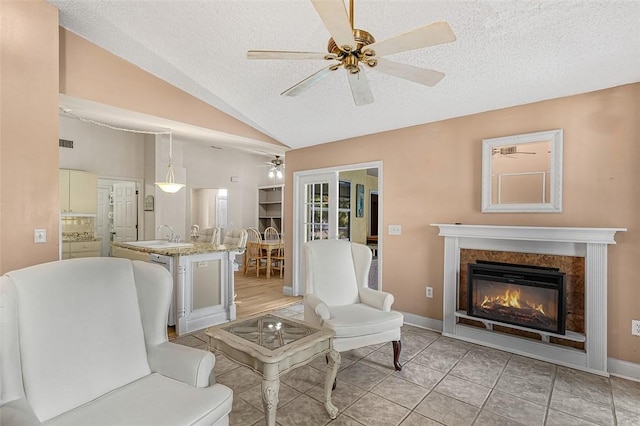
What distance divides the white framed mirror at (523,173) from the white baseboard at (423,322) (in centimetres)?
141

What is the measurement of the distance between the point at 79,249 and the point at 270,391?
5.57 m

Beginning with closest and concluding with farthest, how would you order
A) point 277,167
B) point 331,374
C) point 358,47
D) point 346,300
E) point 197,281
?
1. point 358,47
2. point 331,374
3. point 346,300
4. point 197,281
5. point 277,167

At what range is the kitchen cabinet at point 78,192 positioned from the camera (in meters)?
5.34

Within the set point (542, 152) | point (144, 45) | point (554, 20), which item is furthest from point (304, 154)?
point (554, 20)

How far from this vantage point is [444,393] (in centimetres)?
231

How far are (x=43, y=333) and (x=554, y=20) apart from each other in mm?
3320

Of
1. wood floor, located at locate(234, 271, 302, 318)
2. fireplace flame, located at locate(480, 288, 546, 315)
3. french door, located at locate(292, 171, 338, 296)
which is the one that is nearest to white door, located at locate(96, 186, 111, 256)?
→ wood floor, located at locate(234, 271, 302, 318)

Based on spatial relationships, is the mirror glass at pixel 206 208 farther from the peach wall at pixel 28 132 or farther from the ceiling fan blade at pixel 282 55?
the ceiling fan blade at pixel 282 55

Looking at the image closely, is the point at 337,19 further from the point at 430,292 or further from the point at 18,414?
the point at 430,292

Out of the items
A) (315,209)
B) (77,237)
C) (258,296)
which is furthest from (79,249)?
(315,209)

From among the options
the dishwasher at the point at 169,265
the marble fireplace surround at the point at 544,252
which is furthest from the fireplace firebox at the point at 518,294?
the dishwasher at the point at 169,265

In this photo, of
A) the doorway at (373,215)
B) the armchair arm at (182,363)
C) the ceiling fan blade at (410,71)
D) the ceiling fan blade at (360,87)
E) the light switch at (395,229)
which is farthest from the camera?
the doorway at (373,215)

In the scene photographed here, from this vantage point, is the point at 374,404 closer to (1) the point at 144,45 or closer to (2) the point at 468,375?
(2) the point at 468,375

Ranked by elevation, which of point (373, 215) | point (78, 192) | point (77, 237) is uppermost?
point (78, 192)
